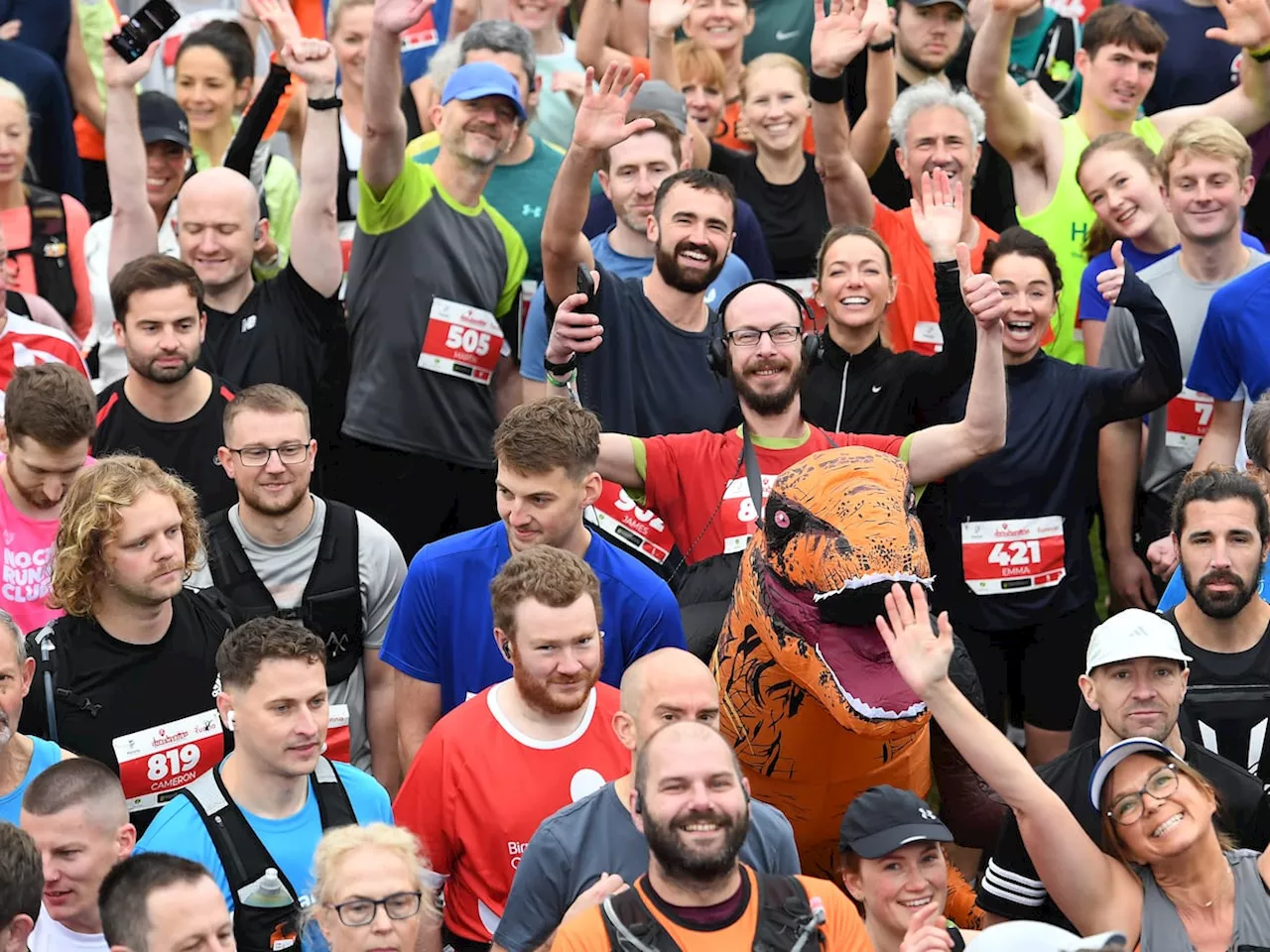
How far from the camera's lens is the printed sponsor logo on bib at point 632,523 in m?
5.73

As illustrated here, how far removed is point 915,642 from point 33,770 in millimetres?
1996

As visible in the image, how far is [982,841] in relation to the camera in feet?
16.8

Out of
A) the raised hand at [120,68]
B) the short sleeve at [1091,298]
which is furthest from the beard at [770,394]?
the raised hand at [120,68]

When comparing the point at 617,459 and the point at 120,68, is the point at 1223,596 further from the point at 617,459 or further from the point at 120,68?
the point at 120,68

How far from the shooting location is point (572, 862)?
4.28 metres

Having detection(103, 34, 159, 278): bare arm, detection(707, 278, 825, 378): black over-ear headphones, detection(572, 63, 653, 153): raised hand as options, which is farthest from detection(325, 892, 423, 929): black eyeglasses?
detection(103, 34, 159, 278): bare arm

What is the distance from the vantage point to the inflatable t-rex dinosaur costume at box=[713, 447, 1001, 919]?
417 cm

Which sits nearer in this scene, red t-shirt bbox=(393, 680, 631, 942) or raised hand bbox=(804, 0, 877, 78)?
red t-shirt bbox=(393, 680, 631, 942)

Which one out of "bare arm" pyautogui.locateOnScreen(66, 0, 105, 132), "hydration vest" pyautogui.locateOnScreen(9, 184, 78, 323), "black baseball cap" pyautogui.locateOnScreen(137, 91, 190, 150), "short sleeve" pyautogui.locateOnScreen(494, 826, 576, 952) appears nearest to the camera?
"short sleeve" pyautogui.locateOnScreen(494, 826, 576, 952)

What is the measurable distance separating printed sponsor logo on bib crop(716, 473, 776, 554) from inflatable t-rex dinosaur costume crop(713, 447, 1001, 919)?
2.36ft

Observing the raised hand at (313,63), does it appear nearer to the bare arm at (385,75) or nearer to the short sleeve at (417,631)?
the bare arm at (385,75)

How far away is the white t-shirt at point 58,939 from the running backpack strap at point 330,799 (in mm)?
442

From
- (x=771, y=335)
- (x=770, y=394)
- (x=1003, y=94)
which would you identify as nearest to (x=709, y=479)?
(x=770, y=394)

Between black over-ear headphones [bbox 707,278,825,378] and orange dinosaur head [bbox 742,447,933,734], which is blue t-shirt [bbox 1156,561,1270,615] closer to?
black over-ear headphones [bbox 707,278,825,378]
